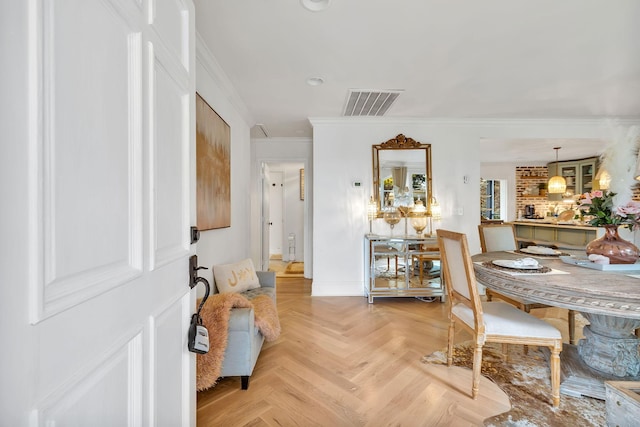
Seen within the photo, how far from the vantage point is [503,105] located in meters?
3.41

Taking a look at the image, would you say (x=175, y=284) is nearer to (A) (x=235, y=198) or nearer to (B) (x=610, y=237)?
(A) (x=235, y=198)

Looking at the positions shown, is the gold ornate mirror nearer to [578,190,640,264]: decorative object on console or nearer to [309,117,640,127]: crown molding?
[309,117,640,127]: crown molding

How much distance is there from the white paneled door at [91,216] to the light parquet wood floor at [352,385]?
2.96 ft

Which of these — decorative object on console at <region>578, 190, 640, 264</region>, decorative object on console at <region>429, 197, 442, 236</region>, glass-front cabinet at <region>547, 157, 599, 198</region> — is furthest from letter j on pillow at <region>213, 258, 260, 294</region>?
glass-front cabinet at <region>547, 157, 599, 198</region>

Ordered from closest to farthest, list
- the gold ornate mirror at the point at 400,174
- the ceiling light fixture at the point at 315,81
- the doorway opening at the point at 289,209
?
the ceiling light fixture at the point at 315,81, the gold ornate mirror at the point at 400,174, the doorway opening at the point at 289,209

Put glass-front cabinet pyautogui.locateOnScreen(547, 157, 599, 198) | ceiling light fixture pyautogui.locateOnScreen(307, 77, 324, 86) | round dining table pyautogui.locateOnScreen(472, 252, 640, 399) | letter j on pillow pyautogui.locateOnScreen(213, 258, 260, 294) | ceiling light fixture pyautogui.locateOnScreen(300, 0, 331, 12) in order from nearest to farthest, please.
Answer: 1. round dining table pyautogui.locateOnScreen(472, 252, 640, 399)
2. ceiling light fixture pyautogui.locateOnScreen(300, 0, 331, 12)
3. letter j on pillow pyautogui.locateOnScreen(213, 258, 260, 294)
4. ceiling light fixture pyautogui.locateOnScreen(307, 77, 324, 86)
5. glass-front cabinet pyautogui.locateOnScreen(547, 157, 599, 198)

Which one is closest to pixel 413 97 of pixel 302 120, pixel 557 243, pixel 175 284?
pixel 302 120

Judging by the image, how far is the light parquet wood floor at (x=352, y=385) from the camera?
1.60 metres

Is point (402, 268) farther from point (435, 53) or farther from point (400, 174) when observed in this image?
point (435, 53)

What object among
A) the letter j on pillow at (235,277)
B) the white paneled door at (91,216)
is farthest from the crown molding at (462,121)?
the white paneled door at (91,216)

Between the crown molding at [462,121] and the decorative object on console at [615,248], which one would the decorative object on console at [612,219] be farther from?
the crown molding at [462,121]

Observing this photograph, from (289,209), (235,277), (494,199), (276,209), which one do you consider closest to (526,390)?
(235,277)

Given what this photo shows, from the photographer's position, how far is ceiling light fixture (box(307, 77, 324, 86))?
2.71m

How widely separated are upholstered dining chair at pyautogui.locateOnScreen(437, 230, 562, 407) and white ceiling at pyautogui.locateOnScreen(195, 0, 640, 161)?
1.46 meters
